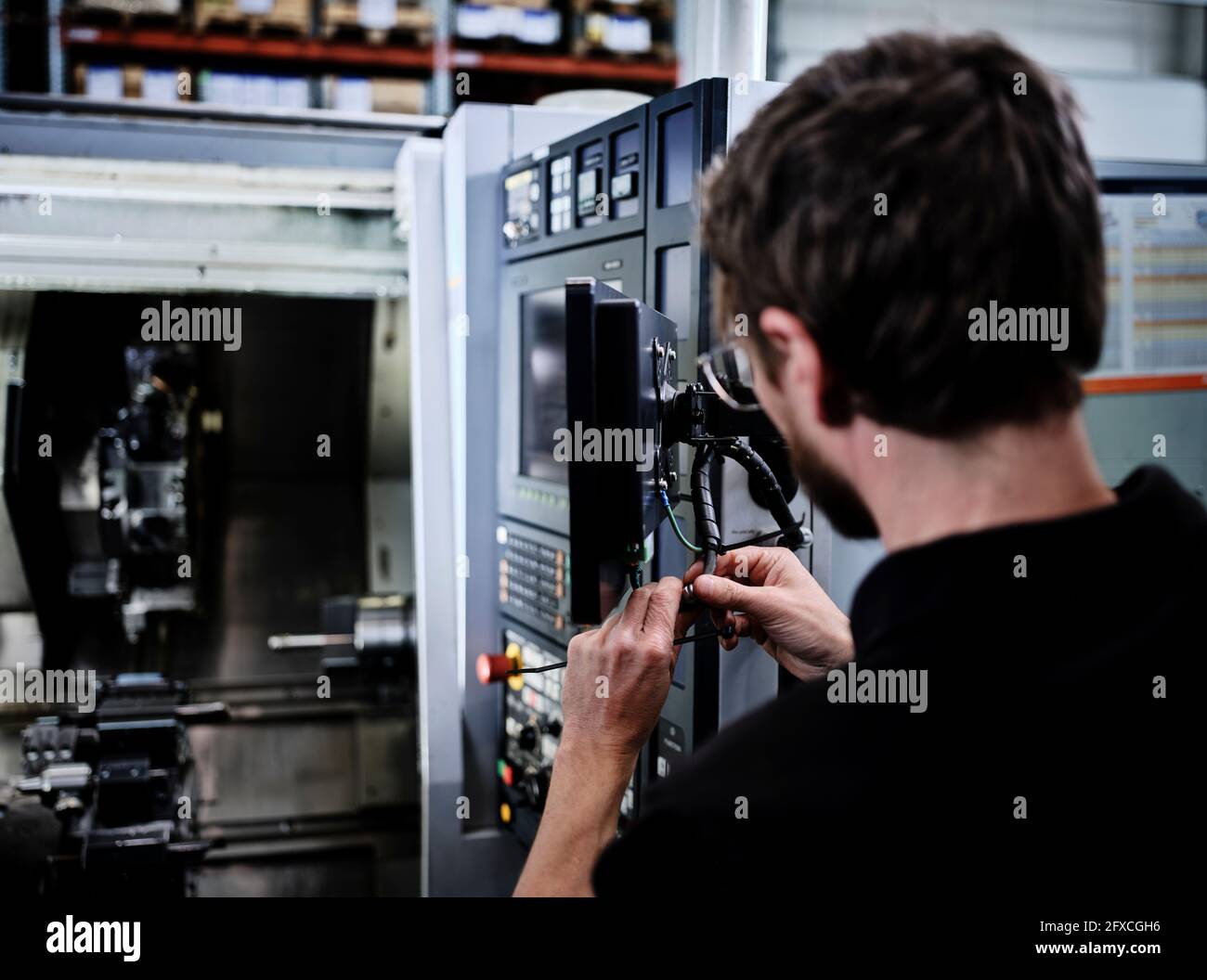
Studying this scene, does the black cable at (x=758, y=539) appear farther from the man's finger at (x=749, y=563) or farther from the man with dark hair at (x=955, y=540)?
the man with dark hair at (x=955, y=540)

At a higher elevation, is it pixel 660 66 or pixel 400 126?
pixel 660 66

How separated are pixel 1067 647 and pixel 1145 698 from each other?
0.18 feet

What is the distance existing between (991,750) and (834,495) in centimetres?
23

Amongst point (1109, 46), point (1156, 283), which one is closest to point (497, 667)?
point (1156, 283)

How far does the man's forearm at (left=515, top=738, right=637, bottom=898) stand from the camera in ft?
3.34

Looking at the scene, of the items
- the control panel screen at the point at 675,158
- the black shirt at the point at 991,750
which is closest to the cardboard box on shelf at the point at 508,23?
the control panel screen at the point at 675,158

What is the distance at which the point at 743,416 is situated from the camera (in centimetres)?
129

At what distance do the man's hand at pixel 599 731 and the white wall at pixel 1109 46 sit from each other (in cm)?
530

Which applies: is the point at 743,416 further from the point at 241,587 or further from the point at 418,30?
the point at 418,30

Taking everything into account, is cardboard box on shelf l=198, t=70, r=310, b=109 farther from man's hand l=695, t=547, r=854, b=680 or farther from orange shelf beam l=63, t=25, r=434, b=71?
man's hand l=695, t=547, r=854, b=680

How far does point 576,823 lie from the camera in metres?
1.03

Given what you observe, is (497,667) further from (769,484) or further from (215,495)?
(215,495)

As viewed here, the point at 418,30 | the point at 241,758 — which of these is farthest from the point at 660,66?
the point at 241,758

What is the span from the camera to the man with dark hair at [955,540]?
0.68 metres
